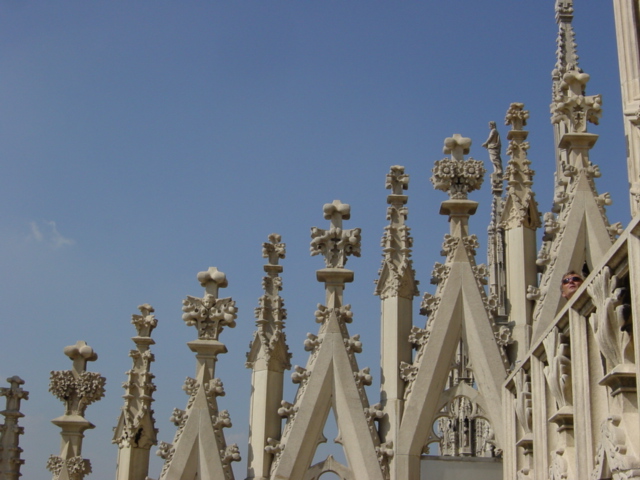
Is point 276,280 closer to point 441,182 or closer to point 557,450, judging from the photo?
point 441,182

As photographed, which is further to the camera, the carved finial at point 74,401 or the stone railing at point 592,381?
the carved finial at point 74,401

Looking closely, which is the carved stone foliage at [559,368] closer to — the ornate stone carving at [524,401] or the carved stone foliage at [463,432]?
the ornate stone carving at [524,401]

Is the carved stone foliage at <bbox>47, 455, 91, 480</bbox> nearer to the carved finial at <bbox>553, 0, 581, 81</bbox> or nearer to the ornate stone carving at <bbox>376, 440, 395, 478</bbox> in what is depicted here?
the ornate stone carving at <bbox>376, 440, 395, 478</bbox>

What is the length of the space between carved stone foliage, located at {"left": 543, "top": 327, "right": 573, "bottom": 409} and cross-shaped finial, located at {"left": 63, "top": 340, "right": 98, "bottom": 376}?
8278mm

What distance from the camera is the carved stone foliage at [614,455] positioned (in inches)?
253

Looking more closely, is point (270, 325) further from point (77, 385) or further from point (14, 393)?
point (14, 393)

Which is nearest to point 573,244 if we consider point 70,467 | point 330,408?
point 330,408

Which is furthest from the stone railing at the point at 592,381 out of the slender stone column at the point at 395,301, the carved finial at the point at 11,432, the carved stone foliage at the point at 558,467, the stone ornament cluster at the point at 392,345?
the carved finial at the point at 11,432

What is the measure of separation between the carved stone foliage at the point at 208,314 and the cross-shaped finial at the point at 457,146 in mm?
3808

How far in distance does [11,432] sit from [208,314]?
13.6 feet

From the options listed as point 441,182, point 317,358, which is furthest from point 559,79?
point 317,358

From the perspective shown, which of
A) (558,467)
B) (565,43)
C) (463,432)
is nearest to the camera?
(558,467)

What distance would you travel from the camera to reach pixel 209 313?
1401 centimetres

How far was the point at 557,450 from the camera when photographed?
28.3 ft
